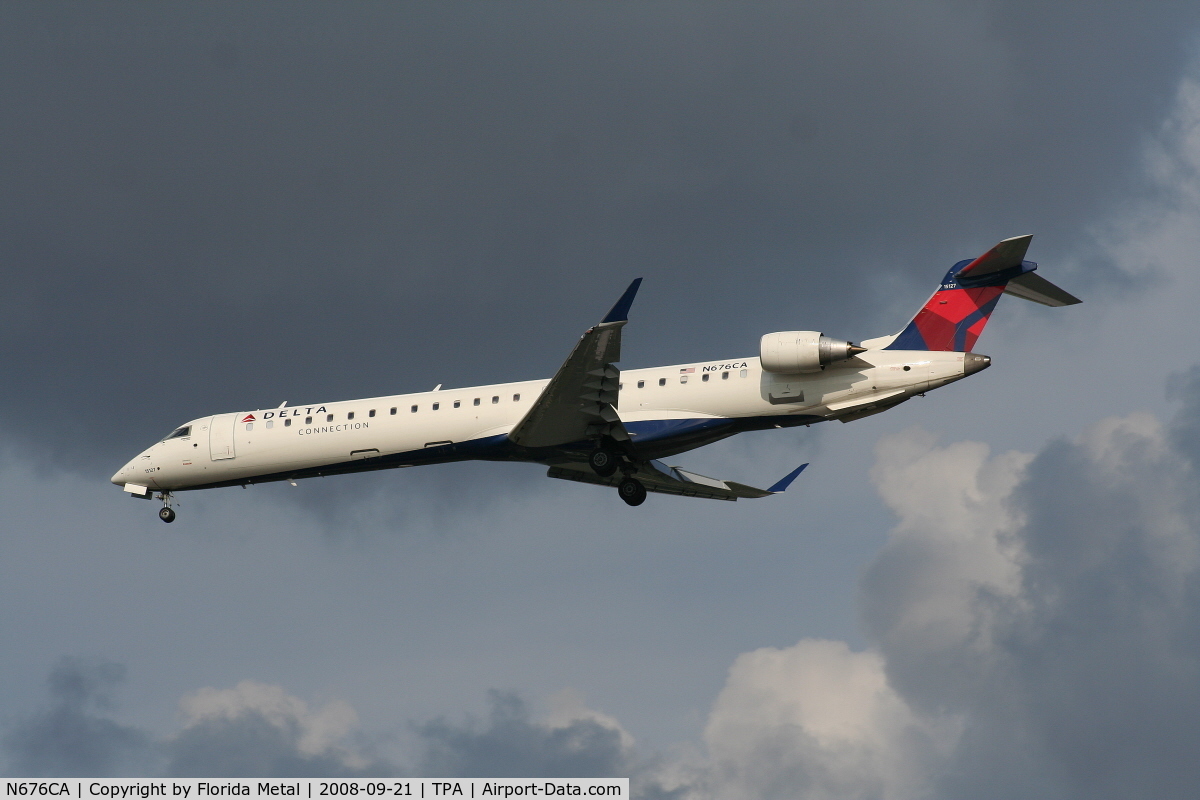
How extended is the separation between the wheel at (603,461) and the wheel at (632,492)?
2.50 metres

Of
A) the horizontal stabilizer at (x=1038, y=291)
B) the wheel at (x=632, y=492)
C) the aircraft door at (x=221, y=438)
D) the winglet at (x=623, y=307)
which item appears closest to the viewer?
the winglet at (x=623, y=307)

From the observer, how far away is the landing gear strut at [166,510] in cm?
4088

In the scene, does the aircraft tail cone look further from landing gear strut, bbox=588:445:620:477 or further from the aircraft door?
the aircraft door

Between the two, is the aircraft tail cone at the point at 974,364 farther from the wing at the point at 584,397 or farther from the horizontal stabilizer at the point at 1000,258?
→ the wing at the point at 584,397

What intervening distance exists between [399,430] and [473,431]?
209 cm

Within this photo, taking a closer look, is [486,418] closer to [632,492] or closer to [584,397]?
[584,397]

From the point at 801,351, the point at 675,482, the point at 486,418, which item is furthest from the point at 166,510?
the point at 801,351

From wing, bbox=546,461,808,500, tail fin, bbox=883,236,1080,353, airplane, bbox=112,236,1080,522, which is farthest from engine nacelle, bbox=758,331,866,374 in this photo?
wing, bbox=546,461,808,500

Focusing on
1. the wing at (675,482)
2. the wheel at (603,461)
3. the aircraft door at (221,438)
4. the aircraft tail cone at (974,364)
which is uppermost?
the aircraft door at (221,438)

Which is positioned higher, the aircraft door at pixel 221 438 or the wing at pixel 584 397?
the aircraft door at pixel 221 438

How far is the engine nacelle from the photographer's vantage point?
34094 mm

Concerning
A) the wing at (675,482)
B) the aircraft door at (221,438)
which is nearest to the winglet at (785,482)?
the wing at (675,482)

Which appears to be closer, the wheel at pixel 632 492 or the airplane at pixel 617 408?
the airplane at pixel 617 408

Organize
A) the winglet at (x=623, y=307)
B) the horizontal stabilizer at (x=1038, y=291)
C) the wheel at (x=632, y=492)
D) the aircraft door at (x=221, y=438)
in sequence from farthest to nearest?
1. the wheel at (x=632, y=492)
2. the aircraft door at (x=221, y=438)
3. the horizontal stabilizer at (x=1038, y=291)
4. the winglet at (x=623, y=307)
